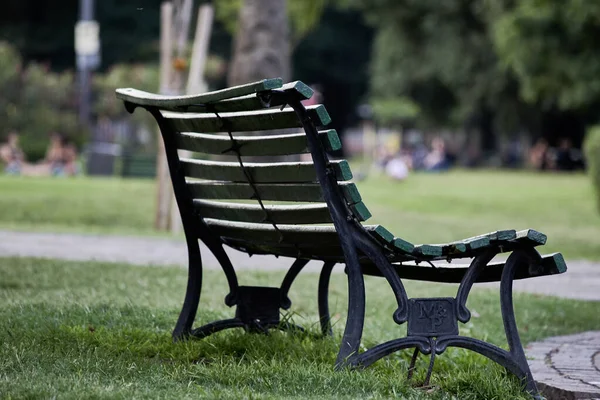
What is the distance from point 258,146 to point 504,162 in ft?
184

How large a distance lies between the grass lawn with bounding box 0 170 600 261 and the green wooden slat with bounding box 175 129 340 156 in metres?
7.69

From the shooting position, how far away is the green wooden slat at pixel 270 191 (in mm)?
4027

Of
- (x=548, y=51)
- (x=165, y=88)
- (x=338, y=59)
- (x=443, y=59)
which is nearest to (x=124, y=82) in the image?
(x=548, y=51)

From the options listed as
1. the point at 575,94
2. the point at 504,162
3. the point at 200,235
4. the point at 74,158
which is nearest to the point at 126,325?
the point at 200,235

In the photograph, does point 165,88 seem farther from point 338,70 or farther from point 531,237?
point 338,70

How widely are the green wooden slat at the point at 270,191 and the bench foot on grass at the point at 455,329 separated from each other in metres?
0.48

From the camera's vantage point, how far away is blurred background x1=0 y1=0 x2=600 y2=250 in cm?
1764

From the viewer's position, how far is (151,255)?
9.80 metres

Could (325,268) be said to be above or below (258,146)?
below

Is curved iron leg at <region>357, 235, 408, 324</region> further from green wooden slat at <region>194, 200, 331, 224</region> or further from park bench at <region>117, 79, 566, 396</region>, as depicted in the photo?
green wooden slat at <region>194, 200, 331, 224</region>

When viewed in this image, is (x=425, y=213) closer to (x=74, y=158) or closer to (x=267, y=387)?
(x=74, y=158)

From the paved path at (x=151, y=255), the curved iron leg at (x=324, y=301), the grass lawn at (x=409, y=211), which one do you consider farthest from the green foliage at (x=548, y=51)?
the curved iron leg at (x=324, y=301)

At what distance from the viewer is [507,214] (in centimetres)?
1959

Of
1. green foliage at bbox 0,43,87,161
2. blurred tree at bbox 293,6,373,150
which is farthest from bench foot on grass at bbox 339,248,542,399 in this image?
blurred tree at bbox 293,6,373,150
